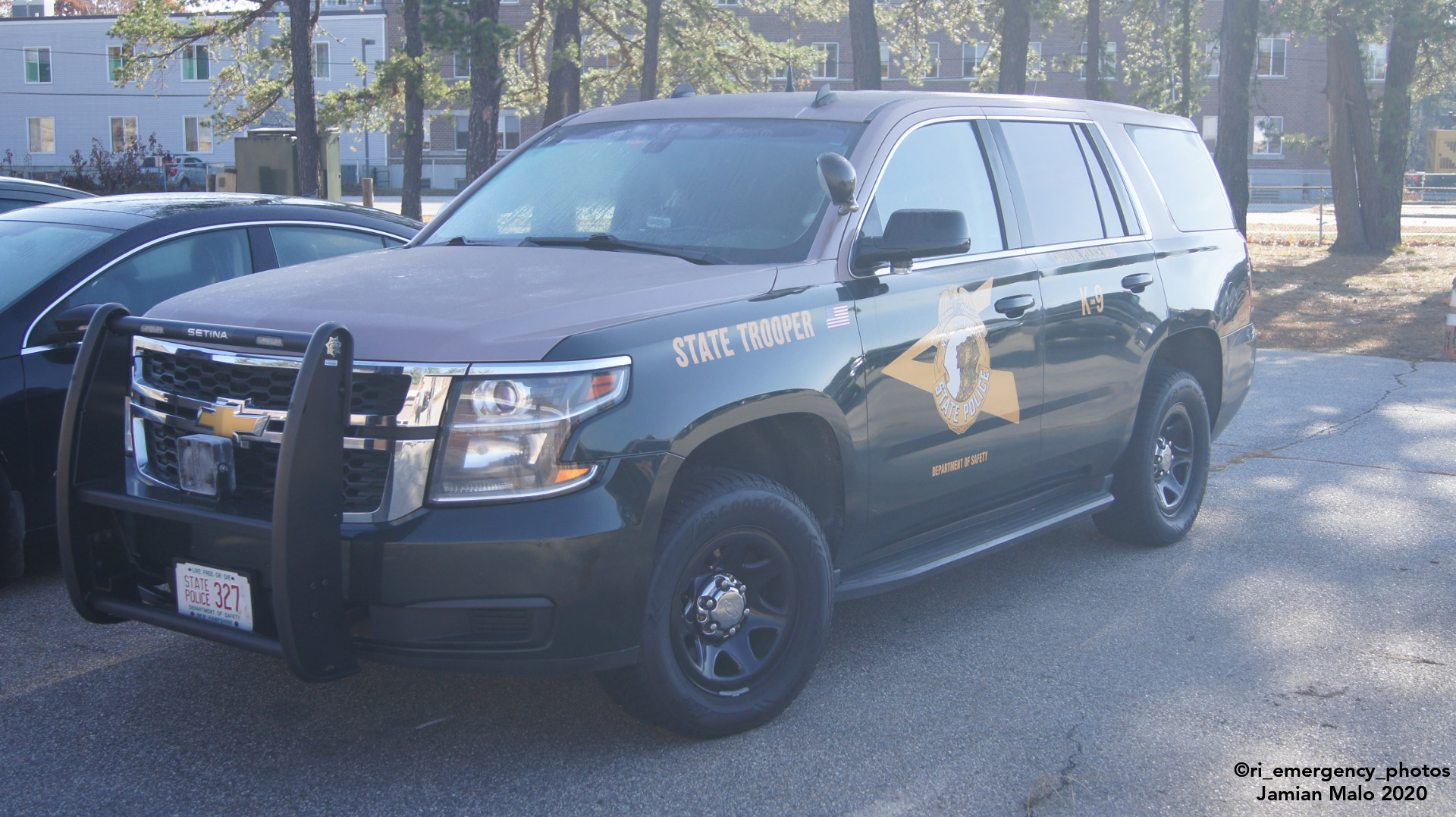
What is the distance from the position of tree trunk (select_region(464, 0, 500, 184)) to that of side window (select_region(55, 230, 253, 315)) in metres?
11.6

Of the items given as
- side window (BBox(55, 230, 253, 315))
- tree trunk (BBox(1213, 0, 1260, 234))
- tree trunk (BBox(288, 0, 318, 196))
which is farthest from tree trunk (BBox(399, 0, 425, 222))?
tree trunk (BBox(1213, 0, 1260, 234))

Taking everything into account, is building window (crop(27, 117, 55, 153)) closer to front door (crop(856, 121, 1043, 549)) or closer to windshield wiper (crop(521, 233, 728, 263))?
windshield wiper (crop(521, 233, 728, 263))

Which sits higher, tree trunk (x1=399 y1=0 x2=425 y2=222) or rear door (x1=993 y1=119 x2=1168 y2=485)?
tree trunk (x1=399 y1=0 x2=425 y2=222)

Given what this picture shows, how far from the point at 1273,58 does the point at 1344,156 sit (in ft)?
130

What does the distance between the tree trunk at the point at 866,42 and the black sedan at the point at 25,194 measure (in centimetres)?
1526

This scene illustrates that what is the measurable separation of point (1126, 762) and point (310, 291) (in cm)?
280

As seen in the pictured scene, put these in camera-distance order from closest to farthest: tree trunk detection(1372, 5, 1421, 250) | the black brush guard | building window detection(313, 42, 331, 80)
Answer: the black brush guard < tree trunk detection(1372, 5, 1421, 250) < building window detection(313, 42, 331, 80)

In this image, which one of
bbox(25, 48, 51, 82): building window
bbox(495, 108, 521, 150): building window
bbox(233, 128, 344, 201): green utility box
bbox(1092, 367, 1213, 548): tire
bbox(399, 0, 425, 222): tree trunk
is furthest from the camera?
bbox(495, 108, 521, 150): building window

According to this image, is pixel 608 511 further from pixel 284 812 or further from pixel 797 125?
pixel 797 125

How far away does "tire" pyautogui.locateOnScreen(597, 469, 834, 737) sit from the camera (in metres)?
3.51

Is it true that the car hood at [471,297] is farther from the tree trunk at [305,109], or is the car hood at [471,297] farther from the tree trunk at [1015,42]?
the tree trunk at [1015,42]

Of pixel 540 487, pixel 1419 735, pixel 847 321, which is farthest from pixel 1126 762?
pixel 540 487

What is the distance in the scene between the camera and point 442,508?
3201 mm

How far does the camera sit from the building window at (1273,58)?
5972 cm
